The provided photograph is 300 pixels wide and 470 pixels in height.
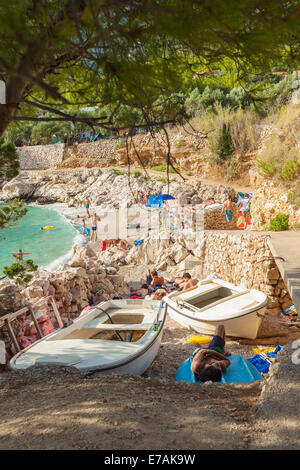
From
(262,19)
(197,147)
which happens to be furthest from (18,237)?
(262,19)

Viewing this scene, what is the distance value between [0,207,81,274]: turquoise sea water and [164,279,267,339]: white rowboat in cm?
868

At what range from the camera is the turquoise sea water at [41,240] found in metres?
16.8

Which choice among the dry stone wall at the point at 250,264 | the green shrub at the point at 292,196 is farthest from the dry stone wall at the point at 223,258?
the green shrub at the point at 292,196

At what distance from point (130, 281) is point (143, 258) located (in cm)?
192

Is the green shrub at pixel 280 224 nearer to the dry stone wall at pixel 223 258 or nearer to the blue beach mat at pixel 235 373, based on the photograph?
the dry stone wall at pixel 223 258

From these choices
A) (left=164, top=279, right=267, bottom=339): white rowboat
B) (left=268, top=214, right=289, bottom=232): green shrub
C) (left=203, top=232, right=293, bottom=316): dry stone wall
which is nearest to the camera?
(left=164, top=279, right=267, bottom=339): white rowboat

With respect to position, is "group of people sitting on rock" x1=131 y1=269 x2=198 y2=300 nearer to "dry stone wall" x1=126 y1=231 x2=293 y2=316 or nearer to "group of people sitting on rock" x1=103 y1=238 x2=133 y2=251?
→ "dry stone wall" x1=126 y1=231 x2=293 y2=316

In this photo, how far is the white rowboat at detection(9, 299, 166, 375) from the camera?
13.9ft

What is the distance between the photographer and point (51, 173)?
36125 millimetres

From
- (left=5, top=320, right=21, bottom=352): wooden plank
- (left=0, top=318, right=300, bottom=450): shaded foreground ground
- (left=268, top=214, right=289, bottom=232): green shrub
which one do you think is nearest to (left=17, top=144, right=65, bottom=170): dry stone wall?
(left=268, top=214, right=289, bottom=232): green shrub

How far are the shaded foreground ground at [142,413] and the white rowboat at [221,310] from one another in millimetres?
2707

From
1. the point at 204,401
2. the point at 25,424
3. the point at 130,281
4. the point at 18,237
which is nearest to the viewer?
the point at 25,424

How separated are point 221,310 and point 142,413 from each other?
4181 millimetres
